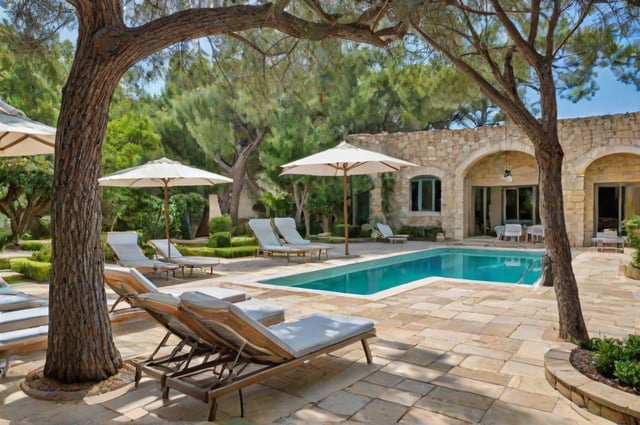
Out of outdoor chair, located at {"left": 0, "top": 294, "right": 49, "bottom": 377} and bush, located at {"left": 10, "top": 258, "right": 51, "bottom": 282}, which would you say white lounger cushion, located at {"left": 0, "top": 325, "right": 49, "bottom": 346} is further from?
bush, located at {"left": 10, "top": 258, "right": 51, "bottom": 282}

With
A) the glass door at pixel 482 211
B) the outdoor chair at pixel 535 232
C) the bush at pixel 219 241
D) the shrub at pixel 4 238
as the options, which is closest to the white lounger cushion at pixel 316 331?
the bush at pixel 219 241

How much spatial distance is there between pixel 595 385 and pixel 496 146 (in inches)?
559

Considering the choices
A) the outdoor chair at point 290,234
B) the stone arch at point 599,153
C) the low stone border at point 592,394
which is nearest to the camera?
the low stone border at point 592,394

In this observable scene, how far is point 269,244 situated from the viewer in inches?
458

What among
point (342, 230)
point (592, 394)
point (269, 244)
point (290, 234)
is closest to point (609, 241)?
point (342, 230)

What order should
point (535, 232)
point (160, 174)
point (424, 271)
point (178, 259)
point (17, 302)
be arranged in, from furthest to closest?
point (535, 232) → point (424, 271) → point (178, 259) → point (160, 174) → point (17, 302)

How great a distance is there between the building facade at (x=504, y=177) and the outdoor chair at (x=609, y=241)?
100 cm

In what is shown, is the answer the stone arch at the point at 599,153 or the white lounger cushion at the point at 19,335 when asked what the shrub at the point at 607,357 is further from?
the stone arch at the point at 599,153

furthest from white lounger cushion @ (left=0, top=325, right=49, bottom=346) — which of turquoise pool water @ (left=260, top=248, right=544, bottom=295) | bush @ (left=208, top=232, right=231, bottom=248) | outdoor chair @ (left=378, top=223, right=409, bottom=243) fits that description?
outdoor chair @ (left=378, top=223, right=409, bottom=243)

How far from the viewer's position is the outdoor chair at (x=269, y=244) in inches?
437

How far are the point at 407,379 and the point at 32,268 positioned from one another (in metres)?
7.20

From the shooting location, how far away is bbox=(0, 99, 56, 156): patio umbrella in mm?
4501

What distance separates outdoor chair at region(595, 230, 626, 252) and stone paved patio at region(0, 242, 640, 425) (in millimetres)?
8113

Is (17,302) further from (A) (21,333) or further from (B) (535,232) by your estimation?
(B) (535,232)
